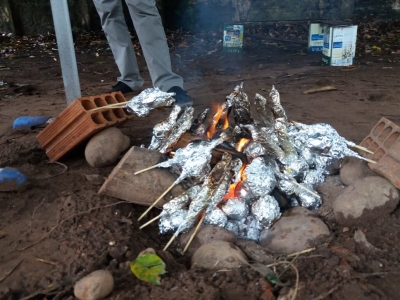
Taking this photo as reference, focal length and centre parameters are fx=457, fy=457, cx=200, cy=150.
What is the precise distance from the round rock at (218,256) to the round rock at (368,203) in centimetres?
56

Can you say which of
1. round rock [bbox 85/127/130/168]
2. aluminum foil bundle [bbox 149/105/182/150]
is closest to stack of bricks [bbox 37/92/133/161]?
round rock [bbox 85/127/130/168]

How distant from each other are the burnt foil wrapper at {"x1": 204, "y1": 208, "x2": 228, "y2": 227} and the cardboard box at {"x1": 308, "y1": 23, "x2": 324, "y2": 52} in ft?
16.6

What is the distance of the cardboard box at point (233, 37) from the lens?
278 inches

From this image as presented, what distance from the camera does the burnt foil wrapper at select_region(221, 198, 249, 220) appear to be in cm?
224

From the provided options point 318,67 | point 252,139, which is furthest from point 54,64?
point 252,139

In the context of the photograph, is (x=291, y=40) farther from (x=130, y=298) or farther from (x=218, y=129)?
(x=130, y=298)

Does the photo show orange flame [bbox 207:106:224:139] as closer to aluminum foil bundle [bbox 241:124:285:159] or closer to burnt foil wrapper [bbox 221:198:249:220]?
aluminum foil bundle [bbox 241:124:285:159]

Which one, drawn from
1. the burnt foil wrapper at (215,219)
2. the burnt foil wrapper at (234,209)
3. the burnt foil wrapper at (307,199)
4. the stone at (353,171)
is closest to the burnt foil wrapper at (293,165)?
the burnt foil wrapper at (307,199)

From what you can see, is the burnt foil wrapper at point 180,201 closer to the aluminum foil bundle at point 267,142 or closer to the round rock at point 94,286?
the aluminum foil bundle at point 267,142

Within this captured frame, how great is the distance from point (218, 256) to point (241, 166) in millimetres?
601

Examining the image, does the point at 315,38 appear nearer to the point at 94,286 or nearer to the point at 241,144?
the point at 241,144

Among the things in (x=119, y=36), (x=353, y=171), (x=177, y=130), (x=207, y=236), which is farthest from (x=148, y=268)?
(x=119, y=36)

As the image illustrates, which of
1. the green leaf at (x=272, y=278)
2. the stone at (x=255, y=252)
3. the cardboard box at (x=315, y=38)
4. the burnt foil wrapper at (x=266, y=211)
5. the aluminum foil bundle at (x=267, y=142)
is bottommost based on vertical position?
the cardboard box at (x=315, y=38)

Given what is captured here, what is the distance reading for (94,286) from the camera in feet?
5.39
